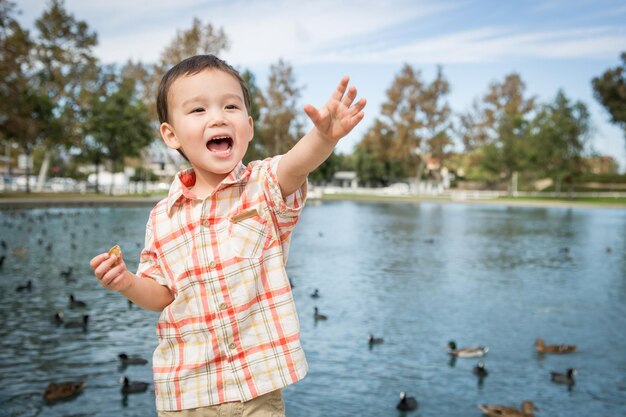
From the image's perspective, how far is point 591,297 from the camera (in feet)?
42.5

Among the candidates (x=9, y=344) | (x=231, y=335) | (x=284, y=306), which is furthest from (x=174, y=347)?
(x=9, y=344)

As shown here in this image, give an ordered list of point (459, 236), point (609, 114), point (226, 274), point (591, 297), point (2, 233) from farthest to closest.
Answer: point (609, 114) → point (459, 236) → point (2, 233) → point (591, 297) → point (226, 274)

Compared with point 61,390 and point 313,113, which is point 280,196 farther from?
point 61,390

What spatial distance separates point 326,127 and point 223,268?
2.00 feet

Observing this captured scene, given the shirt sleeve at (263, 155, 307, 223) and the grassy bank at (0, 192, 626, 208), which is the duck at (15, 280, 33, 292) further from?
the grassy bank at (0, 192, 626, 208)

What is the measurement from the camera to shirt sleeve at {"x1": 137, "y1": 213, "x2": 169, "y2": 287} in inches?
93.4

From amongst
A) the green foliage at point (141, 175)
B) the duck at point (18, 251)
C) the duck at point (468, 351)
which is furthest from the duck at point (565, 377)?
the green foliage at point (141, 175)

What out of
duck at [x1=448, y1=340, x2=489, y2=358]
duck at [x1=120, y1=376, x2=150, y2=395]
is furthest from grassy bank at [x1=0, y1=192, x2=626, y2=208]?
duck at [x1=448, y1=340, x2=489, y2=358]

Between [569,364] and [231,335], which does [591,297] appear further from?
[231,335]

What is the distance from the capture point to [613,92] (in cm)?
5709

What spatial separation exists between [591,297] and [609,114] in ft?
168

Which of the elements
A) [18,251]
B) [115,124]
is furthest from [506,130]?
[18,251]

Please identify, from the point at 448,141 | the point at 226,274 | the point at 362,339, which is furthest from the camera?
the point at 448,141

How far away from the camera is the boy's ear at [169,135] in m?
2.35
